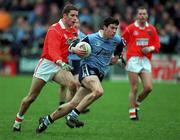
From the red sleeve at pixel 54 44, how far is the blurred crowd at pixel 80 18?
15.8 metres

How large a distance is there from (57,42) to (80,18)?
17.6 metres

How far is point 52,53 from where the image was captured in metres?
12.5

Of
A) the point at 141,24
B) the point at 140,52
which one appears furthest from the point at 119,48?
the point at 141,24

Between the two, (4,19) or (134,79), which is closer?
(134,79)

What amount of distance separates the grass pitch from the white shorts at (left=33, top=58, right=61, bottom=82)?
108cm

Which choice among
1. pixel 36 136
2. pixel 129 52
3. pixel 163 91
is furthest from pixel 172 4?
pixel 36 136

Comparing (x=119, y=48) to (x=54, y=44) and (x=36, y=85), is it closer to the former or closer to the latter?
(x=54, y=44)

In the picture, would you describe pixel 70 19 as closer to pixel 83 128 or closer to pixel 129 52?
pixel 83 128

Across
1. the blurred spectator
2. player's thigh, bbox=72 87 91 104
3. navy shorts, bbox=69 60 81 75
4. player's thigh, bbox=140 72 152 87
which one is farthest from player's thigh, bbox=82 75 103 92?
the blurred spectator

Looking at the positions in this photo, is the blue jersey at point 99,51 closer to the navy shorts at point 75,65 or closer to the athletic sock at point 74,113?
the athletic sock at point 74,113

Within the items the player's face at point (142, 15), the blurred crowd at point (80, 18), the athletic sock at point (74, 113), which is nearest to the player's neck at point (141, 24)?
the player's face at point (142, 15)

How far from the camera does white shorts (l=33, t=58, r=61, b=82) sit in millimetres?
12805

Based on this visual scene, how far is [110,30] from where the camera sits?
12906mm

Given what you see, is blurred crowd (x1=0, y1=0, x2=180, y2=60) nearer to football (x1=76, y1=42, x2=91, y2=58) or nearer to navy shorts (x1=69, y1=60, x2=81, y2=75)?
navy shorts (x1=69, y1=60, x2=81, y2=75)
